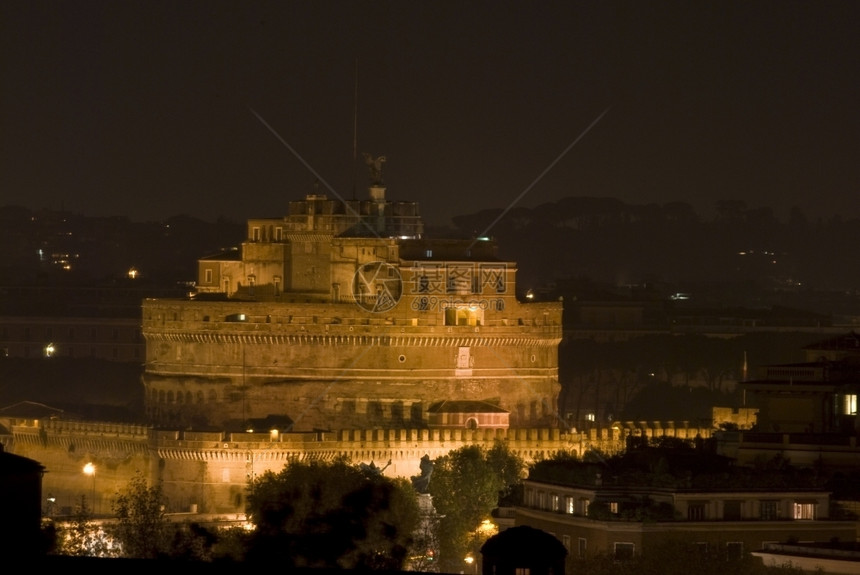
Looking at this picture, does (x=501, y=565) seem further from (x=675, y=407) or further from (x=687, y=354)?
(x=687, y=354)

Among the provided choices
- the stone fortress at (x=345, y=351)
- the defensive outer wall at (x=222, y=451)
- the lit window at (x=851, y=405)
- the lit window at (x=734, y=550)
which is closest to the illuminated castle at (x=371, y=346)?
the stone fortress at (x=345, y=351)

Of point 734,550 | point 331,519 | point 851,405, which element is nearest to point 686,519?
point 734,550

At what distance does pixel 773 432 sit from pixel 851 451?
12.5ft

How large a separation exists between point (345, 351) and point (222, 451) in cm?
1102

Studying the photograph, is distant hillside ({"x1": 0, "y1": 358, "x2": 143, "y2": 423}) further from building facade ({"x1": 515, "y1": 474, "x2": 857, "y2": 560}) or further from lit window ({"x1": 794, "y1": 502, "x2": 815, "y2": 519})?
lit window ({"x1": 794, "y1": 502, "x2": 815, "y2": 519})

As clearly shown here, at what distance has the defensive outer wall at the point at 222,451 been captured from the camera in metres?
101

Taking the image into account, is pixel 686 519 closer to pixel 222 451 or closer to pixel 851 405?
pixel 851 405

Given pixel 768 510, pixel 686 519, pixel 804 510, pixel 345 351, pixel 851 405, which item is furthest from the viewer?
pixel 345 351

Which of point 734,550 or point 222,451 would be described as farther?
point 222,451

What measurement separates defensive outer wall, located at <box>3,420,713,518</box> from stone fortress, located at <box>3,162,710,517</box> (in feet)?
0.39

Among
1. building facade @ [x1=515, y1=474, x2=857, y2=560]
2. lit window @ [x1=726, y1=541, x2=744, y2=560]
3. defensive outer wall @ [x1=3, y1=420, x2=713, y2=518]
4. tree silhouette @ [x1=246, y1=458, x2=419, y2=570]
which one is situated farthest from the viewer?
defensive outer wall @ [x1=3, y1=420, x2=713, y2=518]

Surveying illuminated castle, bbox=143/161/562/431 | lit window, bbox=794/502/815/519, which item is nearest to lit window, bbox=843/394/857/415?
illuminated castle, bbox=143/161/562/431

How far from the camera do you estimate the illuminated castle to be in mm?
Answer: 110500

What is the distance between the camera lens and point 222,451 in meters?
101
